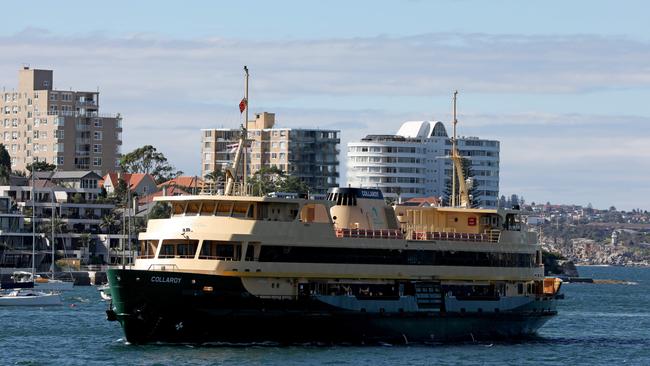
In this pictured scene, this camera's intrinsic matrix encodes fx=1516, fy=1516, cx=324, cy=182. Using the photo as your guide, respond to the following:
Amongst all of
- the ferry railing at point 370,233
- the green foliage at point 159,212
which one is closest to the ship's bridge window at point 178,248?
the ferry railing at point 370,233

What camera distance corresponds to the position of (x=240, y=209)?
182 feet

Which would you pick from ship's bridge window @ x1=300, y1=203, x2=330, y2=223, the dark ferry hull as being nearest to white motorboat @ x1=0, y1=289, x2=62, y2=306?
the dark ferry hull

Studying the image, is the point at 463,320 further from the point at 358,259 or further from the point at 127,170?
the point at 127,170

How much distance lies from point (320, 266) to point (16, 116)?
146m

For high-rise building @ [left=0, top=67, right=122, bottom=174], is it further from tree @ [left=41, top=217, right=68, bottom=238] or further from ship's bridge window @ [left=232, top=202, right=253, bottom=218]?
ship's bridge window @ [left=232, top=202, right=253, bottom=218]

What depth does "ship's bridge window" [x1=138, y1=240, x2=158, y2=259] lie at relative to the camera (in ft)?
187

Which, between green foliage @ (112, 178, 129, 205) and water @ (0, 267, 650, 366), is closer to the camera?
water @ (0, 267, 650, 366)

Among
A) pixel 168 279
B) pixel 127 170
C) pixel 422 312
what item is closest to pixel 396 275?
pixel 422 312

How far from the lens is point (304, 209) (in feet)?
189

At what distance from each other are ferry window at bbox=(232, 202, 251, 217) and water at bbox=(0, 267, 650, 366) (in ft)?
16.0

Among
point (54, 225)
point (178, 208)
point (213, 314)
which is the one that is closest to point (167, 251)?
point (178, 208)

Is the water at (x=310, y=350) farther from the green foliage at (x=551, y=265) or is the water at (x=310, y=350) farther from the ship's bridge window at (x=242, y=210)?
the green foliage at (x=551, y=265)

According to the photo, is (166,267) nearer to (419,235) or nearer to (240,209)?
(240,209)

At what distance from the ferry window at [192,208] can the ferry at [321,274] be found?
5 centimetres
